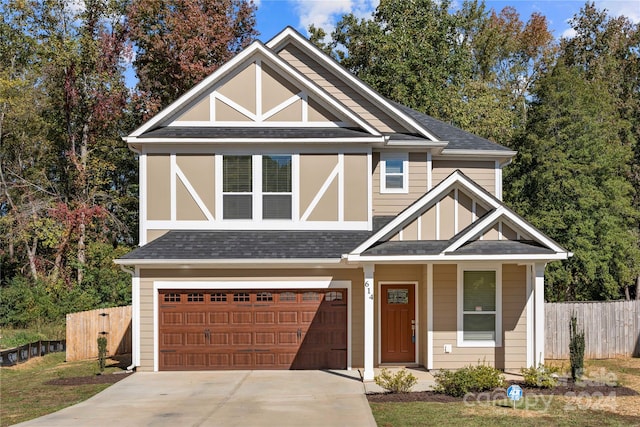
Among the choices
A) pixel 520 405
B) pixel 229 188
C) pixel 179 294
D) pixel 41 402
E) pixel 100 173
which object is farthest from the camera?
pixel 100 173

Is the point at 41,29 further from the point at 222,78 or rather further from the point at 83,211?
the point at 222,78

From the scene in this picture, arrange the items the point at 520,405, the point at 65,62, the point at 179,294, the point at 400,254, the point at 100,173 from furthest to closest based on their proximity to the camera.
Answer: the point at 100,173 < the point at 65,62 < the point at 179,294 < the point at 400,254 < the point at 520,405

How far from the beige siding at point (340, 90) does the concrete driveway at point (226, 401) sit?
307 inches

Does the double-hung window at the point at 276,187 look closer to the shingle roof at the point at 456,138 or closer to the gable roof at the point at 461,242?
the gable roof at the point at 461,242

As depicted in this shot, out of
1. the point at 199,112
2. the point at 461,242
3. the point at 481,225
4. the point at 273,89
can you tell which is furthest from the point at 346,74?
the point at 461,242

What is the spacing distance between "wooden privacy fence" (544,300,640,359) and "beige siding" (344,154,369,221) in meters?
6.62

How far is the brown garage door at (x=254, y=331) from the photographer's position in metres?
17.1

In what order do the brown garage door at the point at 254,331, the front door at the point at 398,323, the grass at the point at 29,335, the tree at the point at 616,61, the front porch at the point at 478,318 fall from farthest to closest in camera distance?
the tree at the point at 616,61 < the grass at the point at 29,335 < the front door at the point at 398,323 < the brown garage door at the point at 254,331 < the front porch at the point at 478,318

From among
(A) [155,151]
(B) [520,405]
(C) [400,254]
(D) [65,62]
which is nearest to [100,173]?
(D) [65,62]

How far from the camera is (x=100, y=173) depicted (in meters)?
32.9

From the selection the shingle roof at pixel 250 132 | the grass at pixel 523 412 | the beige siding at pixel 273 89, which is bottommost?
the grass at pixel 523 412

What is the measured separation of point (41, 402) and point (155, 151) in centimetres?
749

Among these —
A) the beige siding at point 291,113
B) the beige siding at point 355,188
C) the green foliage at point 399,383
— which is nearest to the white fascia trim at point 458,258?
the green foliage at point 399,383

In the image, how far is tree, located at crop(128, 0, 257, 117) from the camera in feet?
109
